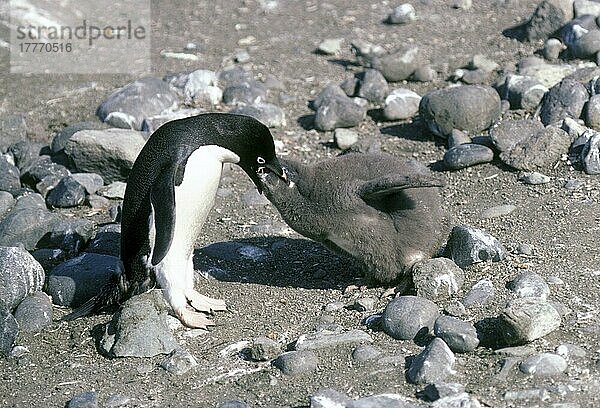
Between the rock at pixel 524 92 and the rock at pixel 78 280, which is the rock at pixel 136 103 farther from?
the rock at pixel 524 92

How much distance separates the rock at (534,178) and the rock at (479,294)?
1336 mm

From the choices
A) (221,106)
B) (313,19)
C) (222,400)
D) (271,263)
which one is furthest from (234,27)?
(222,400)

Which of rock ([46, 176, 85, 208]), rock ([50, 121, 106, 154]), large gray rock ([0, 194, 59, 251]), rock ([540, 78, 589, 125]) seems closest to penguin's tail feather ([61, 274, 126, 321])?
large gray rock ([0, 194, 59, 251])

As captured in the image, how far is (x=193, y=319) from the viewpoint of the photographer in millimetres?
4723

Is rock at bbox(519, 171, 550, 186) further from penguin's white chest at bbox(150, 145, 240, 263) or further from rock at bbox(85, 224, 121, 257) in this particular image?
rock at bbox(85, 224, 121, 257)

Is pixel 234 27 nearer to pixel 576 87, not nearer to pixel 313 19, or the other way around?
pixel 313 19

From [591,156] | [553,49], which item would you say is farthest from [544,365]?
[553,49]

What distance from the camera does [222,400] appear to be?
4055 mm

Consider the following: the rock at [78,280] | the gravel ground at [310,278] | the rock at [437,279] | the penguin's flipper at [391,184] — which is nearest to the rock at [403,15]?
the gravel ground at [310,278]

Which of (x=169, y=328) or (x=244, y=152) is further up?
(x=244, y=152)

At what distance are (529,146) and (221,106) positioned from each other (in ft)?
8.50

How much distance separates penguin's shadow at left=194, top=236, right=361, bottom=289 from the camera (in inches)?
202

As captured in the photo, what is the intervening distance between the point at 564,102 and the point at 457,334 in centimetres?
283

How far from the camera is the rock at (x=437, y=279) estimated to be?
15.1ft
